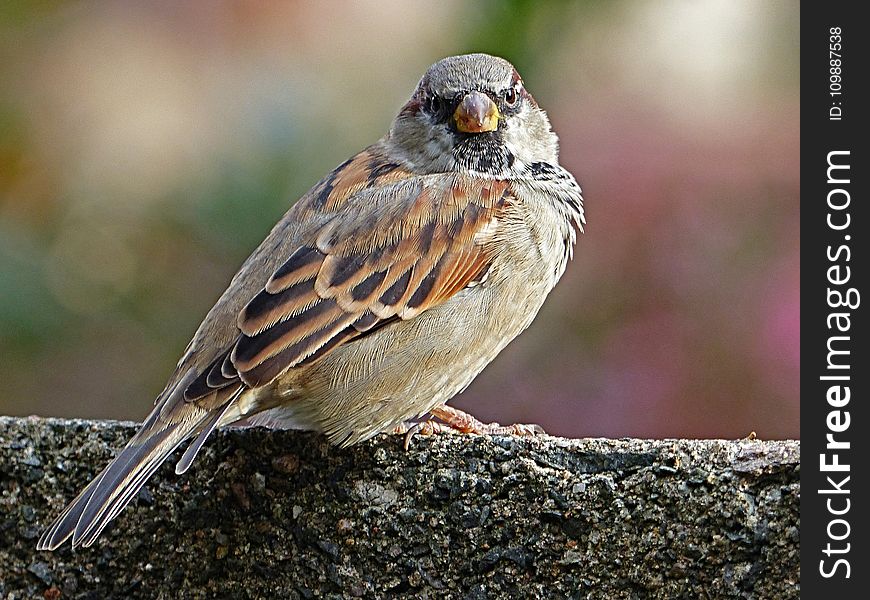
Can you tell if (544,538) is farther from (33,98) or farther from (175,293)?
(33,98)

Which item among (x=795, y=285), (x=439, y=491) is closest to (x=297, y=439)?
(x=439, y=491)

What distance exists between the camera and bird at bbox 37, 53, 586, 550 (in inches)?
91.9

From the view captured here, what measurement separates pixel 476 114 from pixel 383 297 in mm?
589

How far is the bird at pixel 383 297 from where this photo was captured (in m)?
2.33

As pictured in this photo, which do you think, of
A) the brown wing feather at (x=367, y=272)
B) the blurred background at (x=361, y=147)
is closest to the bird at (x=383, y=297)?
the brown wing feather at (x=367, y=272)

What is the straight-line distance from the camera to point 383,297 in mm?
2463

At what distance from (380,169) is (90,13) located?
1073 millimetres

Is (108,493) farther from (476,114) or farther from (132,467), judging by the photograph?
(476,114)

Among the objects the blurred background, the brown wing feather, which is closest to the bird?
the brown wing feather

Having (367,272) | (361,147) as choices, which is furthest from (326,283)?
(361,147)

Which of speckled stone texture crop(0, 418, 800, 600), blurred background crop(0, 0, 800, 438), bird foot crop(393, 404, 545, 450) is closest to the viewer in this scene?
speckled stone texture crop(0, 418, 800, 600)

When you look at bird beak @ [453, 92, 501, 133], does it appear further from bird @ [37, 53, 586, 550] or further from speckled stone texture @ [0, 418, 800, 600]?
speckled stone texture @ [0, 418, 800, 600]

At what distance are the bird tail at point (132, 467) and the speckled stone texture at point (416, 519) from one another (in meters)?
0.05

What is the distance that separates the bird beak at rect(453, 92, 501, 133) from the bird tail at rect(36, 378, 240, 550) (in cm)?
87
